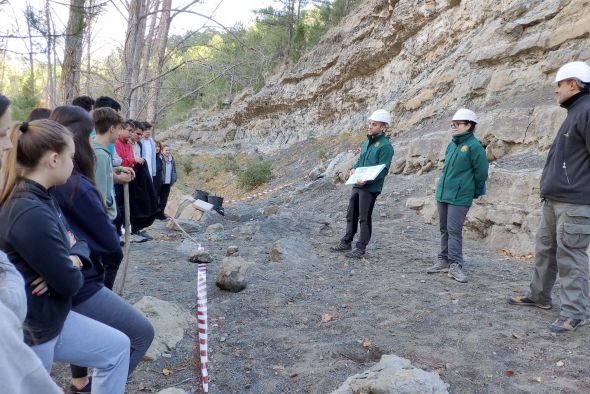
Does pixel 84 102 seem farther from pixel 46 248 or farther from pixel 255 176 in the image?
pixel 255 176

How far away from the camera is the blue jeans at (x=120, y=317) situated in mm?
2344

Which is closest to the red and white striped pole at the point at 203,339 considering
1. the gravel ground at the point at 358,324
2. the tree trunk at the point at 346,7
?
the gravel ground at the point at 358,324

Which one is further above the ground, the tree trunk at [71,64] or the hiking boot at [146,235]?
the tree trunk at [71,64]

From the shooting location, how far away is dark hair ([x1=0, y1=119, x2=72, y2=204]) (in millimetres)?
1954

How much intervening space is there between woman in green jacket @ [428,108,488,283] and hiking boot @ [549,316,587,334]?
4.78ft

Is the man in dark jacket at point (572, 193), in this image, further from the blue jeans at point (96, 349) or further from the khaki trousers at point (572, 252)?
the blue jeans at point (96, 349)

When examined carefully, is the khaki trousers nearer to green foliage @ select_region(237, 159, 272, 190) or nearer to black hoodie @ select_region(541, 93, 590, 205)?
black hoodie @ select_region(541, 93, 590, 205)

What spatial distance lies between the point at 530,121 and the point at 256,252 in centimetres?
578

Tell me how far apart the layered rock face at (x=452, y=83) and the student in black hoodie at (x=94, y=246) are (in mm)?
6030

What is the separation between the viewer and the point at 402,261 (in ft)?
21.4

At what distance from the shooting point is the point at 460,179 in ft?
17.8

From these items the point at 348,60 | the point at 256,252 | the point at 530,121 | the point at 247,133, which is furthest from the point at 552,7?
the point at 247,133

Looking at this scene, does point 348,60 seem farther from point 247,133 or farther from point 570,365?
point 570,365

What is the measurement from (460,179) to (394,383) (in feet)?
10.7
